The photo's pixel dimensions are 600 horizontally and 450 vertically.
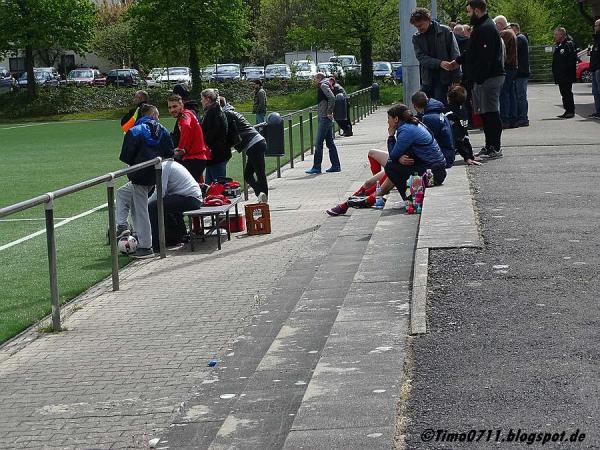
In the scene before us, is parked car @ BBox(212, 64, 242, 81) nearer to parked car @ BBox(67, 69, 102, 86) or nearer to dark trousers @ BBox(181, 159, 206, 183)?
parked car @ BBox(67, 69, 102, 86)

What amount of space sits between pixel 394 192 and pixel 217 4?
5521 centimetres

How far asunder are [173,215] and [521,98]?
34.7 feet

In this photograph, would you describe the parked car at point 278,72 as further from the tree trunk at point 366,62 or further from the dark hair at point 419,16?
the dark hair at point 419,16

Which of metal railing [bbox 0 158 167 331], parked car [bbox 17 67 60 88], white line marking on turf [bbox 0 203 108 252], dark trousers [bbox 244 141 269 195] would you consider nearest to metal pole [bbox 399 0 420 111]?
dark trousers [bbox 244 141 269 195]

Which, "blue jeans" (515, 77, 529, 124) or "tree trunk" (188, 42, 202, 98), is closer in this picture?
"blue jeans" (515, 77, 529, 124)

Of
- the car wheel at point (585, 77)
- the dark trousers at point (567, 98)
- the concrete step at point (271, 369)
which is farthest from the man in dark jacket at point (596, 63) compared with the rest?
the car wheel at point (585, 77)

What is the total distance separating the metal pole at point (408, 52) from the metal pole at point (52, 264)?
25.9ft

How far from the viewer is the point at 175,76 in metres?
74.7

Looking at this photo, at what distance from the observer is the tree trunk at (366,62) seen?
207ft

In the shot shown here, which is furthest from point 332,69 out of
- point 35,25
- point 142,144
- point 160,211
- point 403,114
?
point 160,211

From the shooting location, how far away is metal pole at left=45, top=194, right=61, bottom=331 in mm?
9328

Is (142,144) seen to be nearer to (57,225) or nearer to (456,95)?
(57,225)

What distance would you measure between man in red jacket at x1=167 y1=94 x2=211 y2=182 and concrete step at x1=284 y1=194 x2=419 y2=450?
6.07m

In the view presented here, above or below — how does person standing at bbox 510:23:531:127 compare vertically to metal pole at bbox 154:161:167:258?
above
